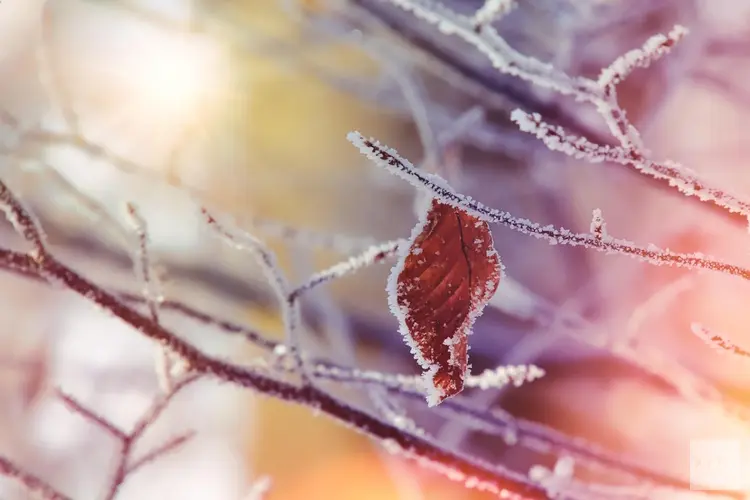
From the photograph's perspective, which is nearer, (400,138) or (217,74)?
(217,74)

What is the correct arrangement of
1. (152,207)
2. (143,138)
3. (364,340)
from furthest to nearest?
(152,207), (364,340), (143,138)


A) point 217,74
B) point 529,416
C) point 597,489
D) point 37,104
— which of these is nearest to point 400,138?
point 217,74

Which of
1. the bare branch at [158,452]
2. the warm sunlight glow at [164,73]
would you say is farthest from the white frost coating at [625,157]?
the warm sunlight glow at [164,73]

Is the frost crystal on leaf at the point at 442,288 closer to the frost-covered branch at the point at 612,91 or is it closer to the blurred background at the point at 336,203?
the frost-covered branch at the point at 612,91

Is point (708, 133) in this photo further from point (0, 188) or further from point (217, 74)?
point (0, 188)

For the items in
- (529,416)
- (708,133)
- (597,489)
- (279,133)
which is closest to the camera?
(597,489)

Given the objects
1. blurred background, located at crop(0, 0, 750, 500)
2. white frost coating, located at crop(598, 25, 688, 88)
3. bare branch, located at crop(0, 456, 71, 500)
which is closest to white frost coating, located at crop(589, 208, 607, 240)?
white frost coating, located at crop(598, 25, 688, 88)

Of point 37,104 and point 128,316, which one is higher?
point 37,104
